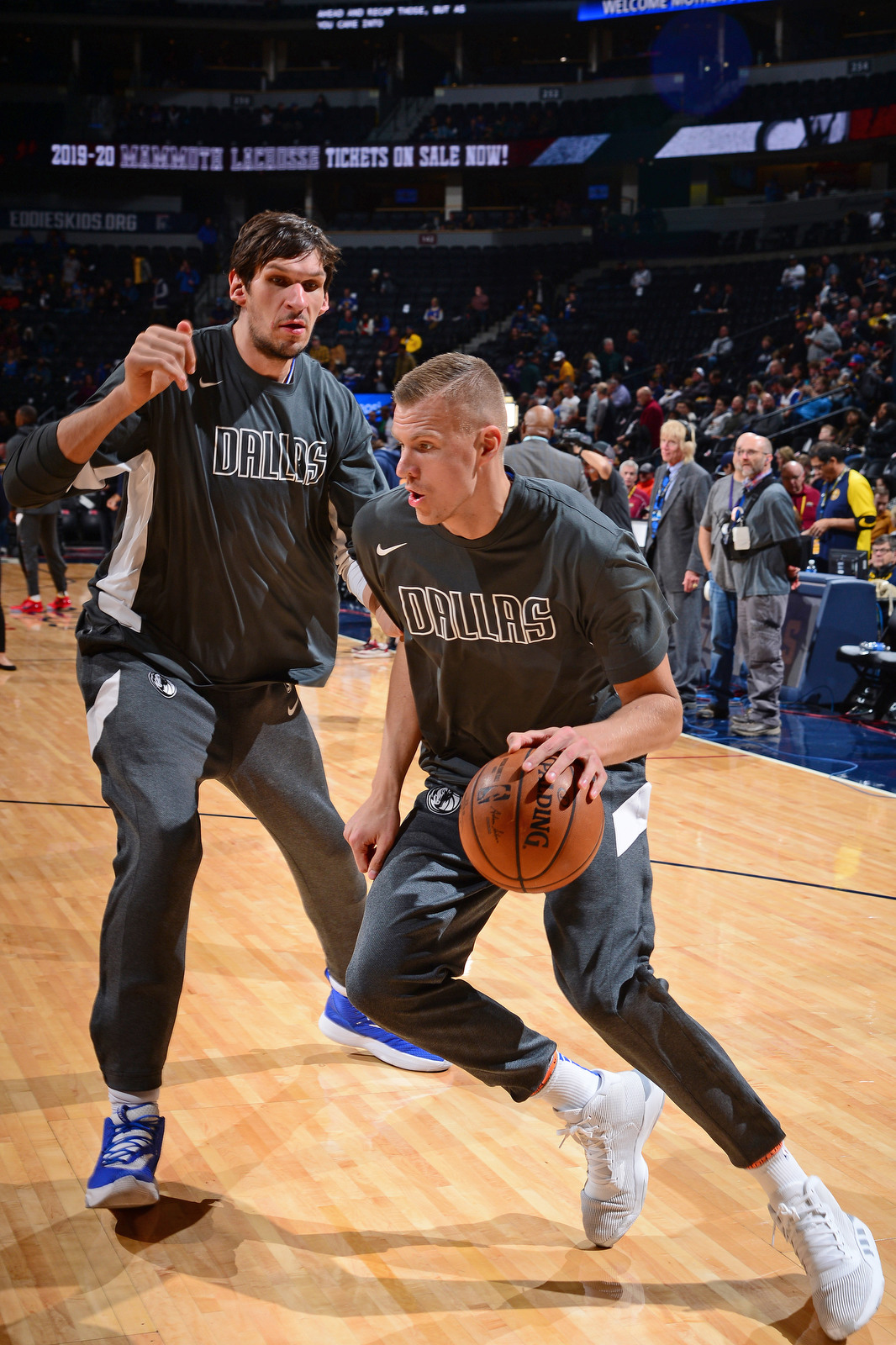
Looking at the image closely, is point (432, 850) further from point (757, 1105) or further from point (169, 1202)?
point (169, 1202)

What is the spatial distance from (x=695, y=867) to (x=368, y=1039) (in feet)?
7.04

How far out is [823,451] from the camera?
10.2 m

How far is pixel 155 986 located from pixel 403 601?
931 mm

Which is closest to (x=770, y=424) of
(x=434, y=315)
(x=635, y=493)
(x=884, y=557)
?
(x=635, y=493)

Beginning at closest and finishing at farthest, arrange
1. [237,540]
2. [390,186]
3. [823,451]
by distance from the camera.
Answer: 1. [237,540]
2. [823,451]
3. [390,186]

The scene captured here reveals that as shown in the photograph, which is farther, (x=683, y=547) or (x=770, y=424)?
(x=770, y=424)

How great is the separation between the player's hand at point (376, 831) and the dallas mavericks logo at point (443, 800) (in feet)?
0.24

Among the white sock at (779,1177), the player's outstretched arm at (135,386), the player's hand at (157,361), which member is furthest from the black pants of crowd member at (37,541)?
the white sock at (779,1177)

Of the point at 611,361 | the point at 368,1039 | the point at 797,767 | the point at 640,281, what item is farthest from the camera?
the point at 640,281

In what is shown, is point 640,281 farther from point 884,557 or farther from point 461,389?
point 461,389

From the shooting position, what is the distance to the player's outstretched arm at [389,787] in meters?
2.54

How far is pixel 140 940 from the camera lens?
254cm

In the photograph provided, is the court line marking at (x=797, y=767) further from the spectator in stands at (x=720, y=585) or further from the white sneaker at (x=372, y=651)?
the white sneaker at (x=372, y=651)

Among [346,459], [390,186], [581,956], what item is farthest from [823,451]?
[390,186]
